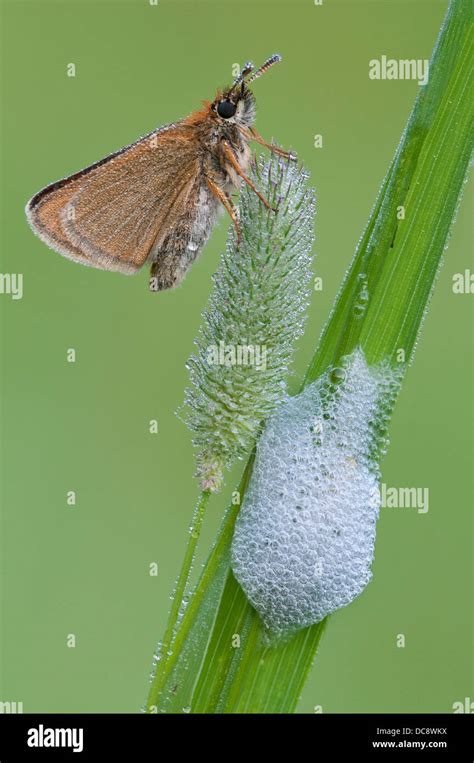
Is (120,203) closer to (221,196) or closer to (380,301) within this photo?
(221,196)

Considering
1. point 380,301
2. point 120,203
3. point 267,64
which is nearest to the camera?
point 380,301

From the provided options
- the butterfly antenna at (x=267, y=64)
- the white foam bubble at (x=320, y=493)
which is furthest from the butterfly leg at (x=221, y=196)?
the white foam bubble at (x=320, y=493)

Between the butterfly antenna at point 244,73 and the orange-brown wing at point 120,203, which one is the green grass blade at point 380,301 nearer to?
the butterfly antenna at point 244,73

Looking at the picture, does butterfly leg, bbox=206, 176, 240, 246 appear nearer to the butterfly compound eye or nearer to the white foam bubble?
the butterfly compound eye

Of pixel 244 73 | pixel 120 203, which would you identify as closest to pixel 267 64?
pixel 244 73

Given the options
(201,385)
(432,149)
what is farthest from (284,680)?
(432,149)
